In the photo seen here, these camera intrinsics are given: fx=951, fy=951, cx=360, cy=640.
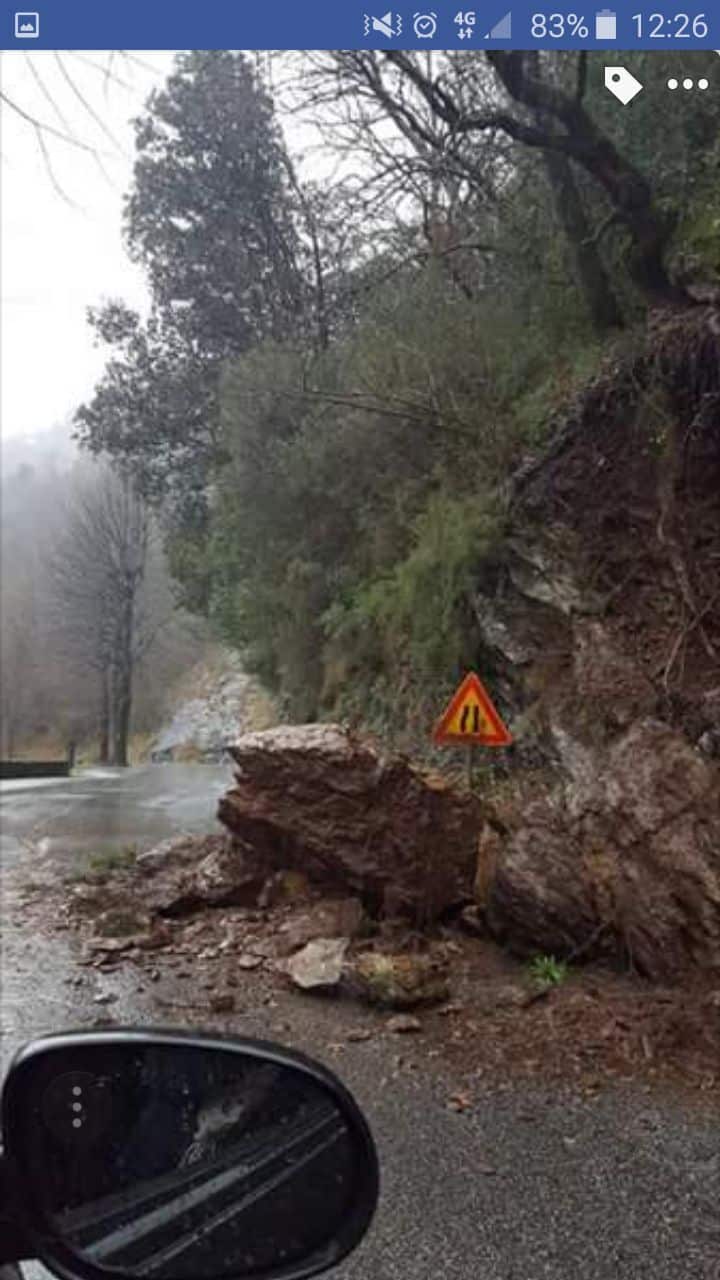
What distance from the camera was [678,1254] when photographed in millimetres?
2525

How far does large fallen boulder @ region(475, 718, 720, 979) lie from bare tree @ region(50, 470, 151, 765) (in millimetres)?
22189

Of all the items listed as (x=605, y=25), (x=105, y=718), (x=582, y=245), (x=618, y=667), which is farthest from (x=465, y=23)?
(x=105, y=718)

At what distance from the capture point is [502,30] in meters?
3.41

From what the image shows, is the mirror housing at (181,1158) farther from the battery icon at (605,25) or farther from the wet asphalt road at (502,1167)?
the battery icon at (605,25)

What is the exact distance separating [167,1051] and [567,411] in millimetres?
6557

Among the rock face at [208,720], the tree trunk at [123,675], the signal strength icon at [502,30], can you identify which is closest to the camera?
the signal strength icon at [502,30]

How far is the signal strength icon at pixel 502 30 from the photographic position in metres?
3.33

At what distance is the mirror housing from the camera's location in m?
1.06

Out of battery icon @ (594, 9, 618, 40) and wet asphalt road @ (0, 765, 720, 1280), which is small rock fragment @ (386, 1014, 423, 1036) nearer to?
wet asphalt road @ (0, 765, 720, 1280)

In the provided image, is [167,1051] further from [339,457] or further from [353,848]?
[339,457]

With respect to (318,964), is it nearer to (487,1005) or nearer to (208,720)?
(487,1005)

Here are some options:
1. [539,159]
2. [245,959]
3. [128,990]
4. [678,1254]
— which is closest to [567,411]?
[539,159]

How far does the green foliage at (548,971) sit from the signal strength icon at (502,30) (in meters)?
4.03

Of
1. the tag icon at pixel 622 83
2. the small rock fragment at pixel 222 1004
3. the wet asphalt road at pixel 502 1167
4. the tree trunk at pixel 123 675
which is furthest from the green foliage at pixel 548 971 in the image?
the tree trunk at pixel 123 675
